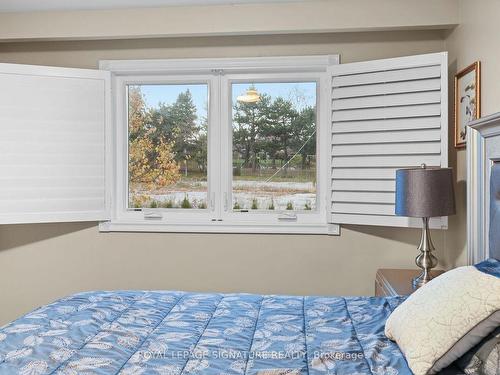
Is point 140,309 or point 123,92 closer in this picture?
point 140,309

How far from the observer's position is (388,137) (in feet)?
10.8

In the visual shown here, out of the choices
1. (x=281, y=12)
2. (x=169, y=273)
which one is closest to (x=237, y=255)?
(x=169, y=273)

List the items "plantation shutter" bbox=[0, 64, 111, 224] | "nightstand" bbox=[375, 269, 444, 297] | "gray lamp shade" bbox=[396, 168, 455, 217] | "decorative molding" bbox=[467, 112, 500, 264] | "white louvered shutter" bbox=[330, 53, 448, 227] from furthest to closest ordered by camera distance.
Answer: "plantation shutter" bbox=[0, 64, 111, 224], "white louvered shutter" bbox=[330, 53, 448, 227], "nightstand" bbox=[375, 269, 444, 297], "gray lamp shade" bbox=[396, 168, 455, 217], "decorative molding" bbox=[467, 112, 500, 264]

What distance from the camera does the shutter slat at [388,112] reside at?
3.15 metres

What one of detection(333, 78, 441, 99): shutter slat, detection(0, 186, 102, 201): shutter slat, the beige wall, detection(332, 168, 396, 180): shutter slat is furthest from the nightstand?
detection(0, 186, 102, 201): shutter slat

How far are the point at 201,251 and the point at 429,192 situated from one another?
1780mm

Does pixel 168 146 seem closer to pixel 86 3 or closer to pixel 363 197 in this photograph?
pixel 86 3

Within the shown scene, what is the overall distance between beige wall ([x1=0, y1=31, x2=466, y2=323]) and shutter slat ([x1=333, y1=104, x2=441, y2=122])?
0.44 metres

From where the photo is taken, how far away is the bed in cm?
153

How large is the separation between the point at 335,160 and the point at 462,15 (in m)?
1.23

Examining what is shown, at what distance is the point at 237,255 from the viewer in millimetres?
3686

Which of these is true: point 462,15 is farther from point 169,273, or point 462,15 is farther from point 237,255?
point 169,273

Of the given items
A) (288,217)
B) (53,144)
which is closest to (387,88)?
(288,217)

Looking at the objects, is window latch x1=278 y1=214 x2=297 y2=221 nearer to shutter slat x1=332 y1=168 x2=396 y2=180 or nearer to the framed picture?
shutter slat x1=332 y1=168 x2=396 y2=180
